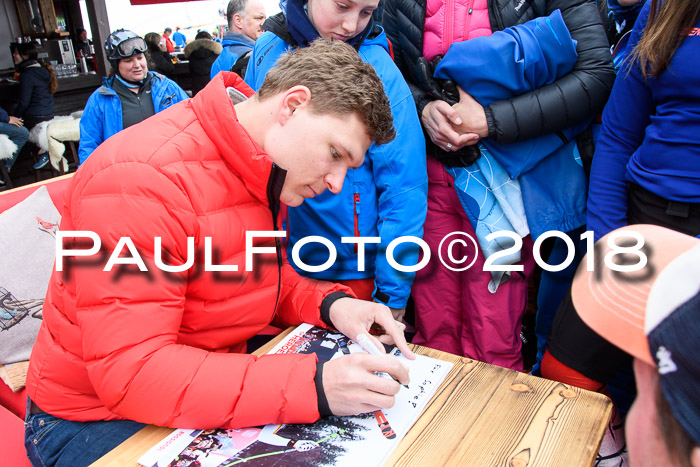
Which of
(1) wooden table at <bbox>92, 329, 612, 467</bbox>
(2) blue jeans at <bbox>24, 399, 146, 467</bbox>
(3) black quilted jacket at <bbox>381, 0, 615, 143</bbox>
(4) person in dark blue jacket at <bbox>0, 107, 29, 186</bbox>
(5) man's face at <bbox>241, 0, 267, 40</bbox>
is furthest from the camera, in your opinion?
(4) person in dark blue jacket at <bbox>0, 107, 29, 186</bbox>

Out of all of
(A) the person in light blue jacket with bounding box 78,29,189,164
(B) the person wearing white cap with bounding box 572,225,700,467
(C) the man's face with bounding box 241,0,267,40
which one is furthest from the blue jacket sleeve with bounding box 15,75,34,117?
(B) the person wearing white cap with bounding box 572,225,700,467

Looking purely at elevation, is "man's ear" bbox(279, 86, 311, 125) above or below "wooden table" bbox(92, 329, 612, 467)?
above

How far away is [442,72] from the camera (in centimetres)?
168

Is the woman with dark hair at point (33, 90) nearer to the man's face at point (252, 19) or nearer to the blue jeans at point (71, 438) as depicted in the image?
the man's face at point (252, 19)

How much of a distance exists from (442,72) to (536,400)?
113 centimetres

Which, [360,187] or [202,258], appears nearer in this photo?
[202,258]

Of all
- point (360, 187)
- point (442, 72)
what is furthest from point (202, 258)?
point (442, 72)

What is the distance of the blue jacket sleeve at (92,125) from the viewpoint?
3.46 m

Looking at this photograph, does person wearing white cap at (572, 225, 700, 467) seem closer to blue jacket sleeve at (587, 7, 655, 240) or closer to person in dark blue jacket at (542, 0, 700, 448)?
person in dark blue jacket at (542, 0, 700, 448)

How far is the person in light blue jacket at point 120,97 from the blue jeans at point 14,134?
9.22 ft

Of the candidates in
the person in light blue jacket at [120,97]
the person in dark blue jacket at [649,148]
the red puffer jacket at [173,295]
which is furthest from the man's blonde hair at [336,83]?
the person in light blue jacket at [120,97]

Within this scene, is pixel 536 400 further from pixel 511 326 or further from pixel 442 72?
pixel 442 72

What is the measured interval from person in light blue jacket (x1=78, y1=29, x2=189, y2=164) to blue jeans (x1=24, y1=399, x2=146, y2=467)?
2.74m

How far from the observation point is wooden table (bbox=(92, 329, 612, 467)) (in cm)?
87
